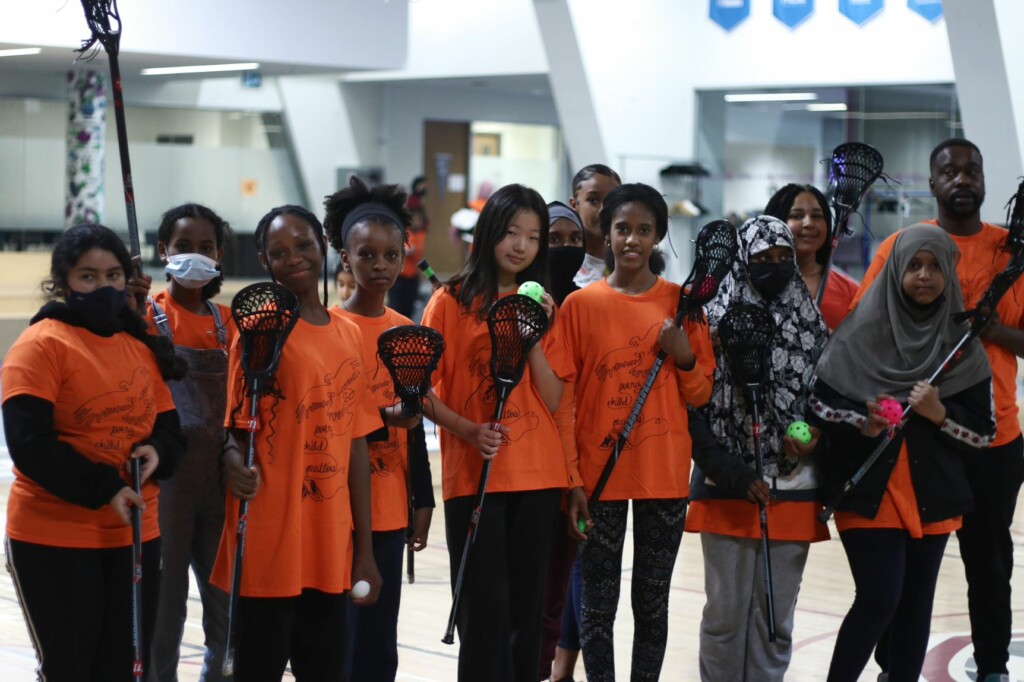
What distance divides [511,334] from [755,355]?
71cm

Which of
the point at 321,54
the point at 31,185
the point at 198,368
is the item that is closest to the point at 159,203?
the point at 31,185

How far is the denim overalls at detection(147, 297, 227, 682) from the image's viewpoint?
3.64m

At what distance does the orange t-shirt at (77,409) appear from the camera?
3027mm

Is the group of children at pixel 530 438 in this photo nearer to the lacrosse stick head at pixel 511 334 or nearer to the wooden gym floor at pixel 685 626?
the lacrosse stick head at pixel 511 334

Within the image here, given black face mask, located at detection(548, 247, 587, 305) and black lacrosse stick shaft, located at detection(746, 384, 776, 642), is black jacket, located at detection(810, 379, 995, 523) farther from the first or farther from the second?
black face mask, located at detection(548, 247, 587, 305)

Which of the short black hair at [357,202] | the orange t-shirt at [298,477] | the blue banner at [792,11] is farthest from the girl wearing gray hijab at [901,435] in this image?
the blue banner at [792,11]

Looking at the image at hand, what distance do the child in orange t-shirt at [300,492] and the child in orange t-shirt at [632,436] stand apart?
742 millimetres

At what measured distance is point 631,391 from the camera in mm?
3779

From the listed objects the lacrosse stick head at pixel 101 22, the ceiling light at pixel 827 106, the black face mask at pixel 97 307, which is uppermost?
the ceiling light at pixel 827 106

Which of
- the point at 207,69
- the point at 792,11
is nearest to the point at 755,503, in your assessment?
the point at 792,11

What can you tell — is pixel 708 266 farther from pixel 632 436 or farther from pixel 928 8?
pixel 928 8

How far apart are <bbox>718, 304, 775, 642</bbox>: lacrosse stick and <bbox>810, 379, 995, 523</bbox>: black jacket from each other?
17 cm

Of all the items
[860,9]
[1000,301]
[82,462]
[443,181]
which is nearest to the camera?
[82,462]

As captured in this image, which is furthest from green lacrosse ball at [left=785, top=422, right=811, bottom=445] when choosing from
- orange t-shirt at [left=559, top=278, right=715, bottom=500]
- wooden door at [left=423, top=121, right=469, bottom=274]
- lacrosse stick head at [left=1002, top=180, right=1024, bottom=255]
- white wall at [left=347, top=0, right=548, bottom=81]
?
wooden door at [left=423, top=121, right=469, bottom=274]
